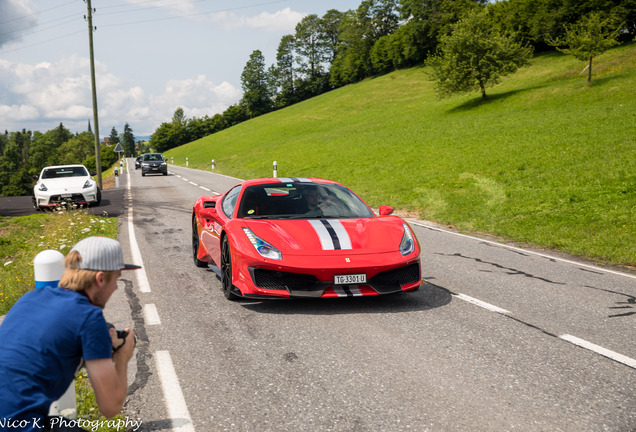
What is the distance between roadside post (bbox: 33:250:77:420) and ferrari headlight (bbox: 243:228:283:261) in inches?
103

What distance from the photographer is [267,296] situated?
522cm

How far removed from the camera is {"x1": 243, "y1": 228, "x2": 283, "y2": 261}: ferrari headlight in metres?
5.26

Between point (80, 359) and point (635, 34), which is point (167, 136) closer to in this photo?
point (635, 34)

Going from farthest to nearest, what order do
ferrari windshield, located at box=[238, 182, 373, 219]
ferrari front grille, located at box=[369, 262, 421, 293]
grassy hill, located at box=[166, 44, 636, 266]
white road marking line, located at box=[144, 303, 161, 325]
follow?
1. grassy hill, located at box=[166, 44, 636, 266]
2. ferrari windshield, located at box=[238, 182, 373, 219]
3. ferrari front grille, located at box=[369, 262, 421, 293]
4. white road marking line, located at box=[144, 303, 161, 325]

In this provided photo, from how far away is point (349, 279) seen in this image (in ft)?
17.2

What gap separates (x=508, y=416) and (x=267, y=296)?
271cm

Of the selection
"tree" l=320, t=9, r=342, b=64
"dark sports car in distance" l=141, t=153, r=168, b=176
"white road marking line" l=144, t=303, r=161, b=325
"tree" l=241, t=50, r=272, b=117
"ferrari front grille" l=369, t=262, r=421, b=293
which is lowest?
"white road marking line" l=144, t=303, r=161, b=325

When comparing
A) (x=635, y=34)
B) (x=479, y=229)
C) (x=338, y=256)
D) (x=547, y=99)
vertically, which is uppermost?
(x=635, y=34)

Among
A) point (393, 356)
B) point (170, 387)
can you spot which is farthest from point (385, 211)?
point (170, 387)

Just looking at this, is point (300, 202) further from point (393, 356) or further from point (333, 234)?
point (393, 356)

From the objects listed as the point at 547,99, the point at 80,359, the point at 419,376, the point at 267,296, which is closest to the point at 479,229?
the point at 267,296

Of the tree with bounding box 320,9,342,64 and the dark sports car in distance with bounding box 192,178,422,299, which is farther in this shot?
the tree with bounding box 320,9,342,64

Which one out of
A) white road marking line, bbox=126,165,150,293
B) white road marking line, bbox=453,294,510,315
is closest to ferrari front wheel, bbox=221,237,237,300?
white road marking line, bbox=126,165,150,293

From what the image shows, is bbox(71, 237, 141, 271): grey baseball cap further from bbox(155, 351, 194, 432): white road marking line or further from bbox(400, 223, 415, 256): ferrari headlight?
bbox(400, 223, 415, 256): ferrari headlight
